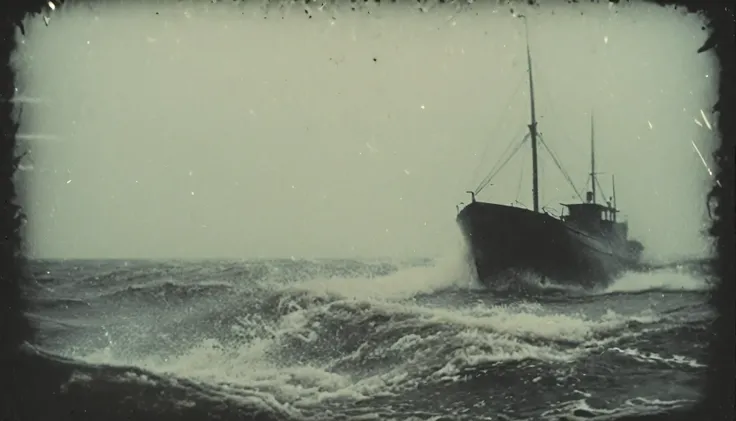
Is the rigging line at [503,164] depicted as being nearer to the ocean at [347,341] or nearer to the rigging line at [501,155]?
the rigging line at [501,155]

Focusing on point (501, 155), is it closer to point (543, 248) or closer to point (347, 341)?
point (543, 248)

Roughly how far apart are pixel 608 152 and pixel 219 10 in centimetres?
67

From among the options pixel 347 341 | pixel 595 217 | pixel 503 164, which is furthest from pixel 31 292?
pixel 595 217

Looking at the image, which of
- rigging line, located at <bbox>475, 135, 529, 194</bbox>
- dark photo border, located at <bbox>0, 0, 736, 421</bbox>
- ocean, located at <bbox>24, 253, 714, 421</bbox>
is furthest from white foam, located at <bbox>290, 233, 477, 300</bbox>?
dark photo border, located at <bbox>0, 0, 736, 421</bbox>

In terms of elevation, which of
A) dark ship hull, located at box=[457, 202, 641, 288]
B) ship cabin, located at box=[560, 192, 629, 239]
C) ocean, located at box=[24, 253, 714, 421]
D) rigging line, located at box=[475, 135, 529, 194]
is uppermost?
rigging line, located at box=[475, 135, 529, 194]

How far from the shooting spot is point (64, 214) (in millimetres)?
1016

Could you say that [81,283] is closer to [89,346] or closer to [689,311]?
[89,346]

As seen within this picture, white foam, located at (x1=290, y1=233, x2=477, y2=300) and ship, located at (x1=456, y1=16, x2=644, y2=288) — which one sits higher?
ship, located at (x1=456, y1=16, x2=644, y2=288)

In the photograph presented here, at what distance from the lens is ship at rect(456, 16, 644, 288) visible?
102 cm

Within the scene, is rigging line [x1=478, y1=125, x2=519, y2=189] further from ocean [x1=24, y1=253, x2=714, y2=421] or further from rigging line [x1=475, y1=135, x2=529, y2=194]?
ocean [x1=24, y1=253, x2=714, y2=421]

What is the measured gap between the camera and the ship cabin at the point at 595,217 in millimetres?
1017

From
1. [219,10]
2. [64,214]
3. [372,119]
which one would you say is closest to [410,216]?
[372,119]

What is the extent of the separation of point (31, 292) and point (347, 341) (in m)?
0.51

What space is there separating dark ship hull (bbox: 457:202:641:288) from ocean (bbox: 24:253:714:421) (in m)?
0.04
